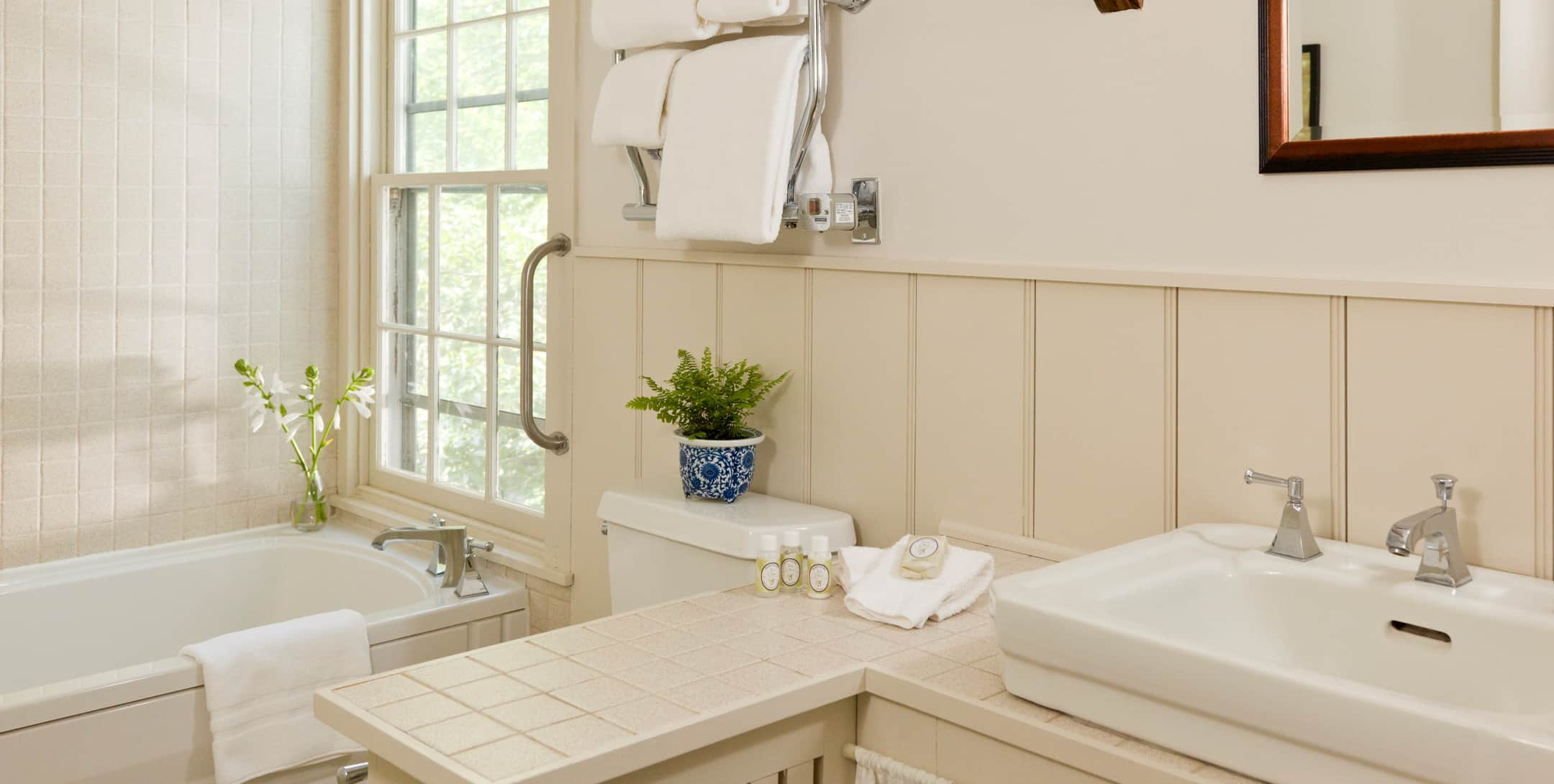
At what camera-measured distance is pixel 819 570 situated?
1.58m

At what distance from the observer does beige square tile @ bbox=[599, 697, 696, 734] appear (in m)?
1.16

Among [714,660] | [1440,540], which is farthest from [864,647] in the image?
[1440,540]

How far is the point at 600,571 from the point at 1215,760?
4.90 feet

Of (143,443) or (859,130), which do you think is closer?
(859,130)

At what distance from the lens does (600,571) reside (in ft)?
7.70

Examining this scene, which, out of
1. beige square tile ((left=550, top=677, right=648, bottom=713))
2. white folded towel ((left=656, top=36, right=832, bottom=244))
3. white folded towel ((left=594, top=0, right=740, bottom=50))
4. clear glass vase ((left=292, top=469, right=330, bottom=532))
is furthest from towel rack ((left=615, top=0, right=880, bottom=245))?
clear glass vase ((left=292, top=469, right=330, bottom=532))

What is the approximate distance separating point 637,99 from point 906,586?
3.14ft

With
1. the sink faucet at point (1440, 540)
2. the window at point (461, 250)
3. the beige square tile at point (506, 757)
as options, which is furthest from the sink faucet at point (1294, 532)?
the window at point (461, 250)

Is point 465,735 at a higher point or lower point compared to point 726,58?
lower

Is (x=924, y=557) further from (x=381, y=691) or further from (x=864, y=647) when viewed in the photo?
(x=381, y=691)

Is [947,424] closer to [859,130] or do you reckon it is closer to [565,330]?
[859,130]

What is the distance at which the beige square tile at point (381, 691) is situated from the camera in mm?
1228

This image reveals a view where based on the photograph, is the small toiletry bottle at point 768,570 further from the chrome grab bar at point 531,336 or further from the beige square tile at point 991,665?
the chrome grab bar at point 531,336

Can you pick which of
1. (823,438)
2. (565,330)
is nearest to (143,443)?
(565,330)
